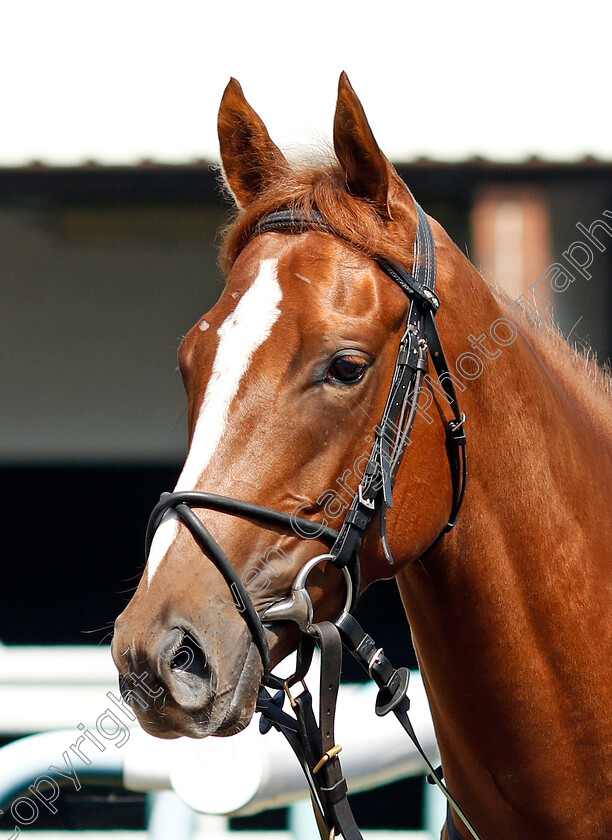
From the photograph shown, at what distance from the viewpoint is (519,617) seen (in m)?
1.67

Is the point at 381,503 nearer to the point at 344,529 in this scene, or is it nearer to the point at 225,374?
the point at 344,529

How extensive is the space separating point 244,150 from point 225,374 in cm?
67

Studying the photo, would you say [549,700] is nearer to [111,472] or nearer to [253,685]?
[253,685]

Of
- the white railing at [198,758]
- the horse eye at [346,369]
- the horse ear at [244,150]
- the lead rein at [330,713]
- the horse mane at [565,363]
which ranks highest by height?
the horse ear at [244,150]

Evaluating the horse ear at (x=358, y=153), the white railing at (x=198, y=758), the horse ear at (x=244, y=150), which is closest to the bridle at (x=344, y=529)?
the horse ear at (x=358, y=153)

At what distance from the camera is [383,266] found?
→ 63.1 inches

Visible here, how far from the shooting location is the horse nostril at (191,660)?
1334mm

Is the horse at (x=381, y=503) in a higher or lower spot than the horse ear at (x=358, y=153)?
lower

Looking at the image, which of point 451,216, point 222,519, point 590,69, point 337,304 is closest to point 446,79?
point 590,69

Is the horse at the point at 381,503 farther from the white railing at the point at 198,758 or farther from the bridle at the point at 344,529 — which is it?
the white railing at the point at 198,758

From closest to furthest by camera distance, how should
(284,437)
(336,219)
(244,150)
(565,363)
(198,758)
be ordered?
(284,437) → (336,219) → (244,150) → (565,363) → (198,758)

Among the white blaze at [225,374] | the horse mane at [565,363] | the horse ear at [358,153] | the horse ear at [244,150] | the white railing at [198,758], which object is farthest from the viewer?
the white railing at [198,758]

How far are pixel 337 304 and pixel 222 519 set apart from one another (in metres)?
0.44

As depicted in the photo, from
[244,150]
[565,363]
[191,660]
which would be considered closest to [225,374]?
[191,660]
